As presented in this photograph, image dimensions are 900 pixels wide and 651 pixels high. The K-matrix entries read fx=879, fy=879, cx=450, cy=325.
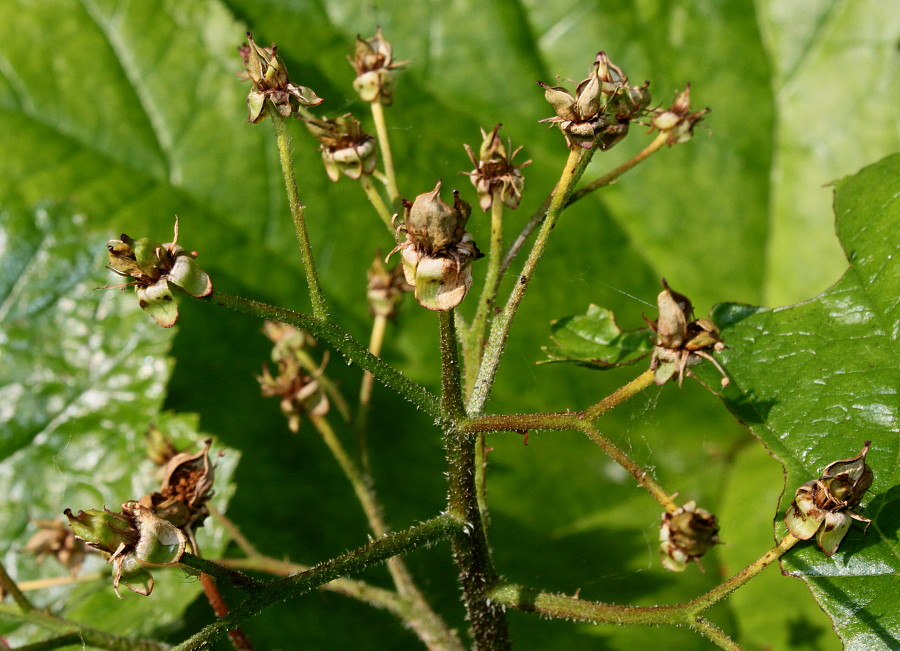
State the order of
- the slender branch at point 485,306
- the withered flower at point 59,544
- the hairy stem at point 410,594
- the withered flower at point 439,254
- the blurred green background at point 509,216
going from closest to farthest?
1. the withered flower at point 439,254
2. the slender branch at point 485,306
3. the hairy stem at point 410,594
4. the withered flower at point 59,544
5. the blurred green background at point 509,216

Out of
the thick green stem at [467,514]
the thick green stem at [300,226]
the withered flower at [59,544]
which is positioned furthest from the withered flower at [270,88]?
the withered flower at [59,544]

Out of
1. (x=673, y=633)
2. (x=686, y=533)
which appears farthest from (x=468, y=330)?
(x=673, y=633)

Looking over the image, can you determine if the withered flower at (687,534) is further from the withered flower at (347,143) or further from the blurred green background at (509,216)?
the blurred green background at (509,216)

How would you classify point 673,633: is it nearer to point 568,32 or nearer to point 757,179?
point 757,179

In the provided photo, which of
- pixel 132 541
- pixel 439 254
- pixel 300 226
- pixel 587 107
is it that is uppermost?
pixel 587 107

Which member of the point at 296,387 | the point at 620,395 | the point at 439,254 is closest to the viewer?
the point at 439,254

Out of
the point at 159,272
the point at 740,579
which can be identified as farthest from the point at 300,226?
the point at 740,579

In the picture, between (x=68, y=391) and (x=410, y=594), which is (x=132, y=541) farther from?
(x=68, y=391)
